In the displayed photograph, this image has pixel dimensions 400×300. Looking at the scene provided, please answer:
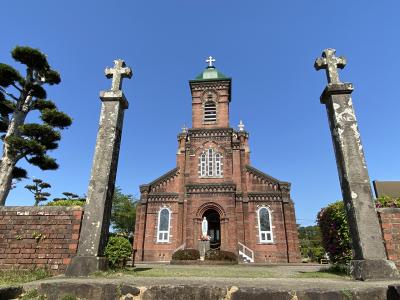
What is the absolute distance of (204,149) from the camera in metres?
27.0

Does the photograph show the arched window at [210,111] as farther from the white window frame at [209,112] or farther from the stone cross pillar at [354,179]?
the stone cross pillar at [354,179]

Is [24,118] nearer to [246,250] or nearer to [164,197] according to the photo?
[164,197]

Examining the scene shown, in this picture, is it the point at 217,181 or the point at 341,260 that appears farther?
the point at 217,181

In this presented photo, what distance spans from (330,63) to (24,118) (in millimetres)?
16711

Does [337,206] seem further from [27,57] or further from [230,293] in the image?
[27,57]

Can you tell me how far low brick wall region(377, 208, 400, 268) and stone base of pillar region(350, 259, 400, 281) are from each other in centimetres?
105

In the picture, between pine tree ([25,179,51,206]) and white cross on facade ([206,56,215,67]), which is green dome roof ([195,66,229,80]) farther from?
pine tree ([25,179,51,206])

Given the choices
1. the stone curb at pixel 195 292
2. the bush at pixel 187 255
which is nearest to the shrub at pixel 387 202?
the stone curb at pixel 195 292

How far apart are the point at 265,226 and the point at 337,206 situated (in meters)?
15.8

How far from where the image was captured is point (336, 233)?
360 inches

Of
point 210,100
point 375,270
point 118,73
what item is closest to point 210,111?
point 210,100

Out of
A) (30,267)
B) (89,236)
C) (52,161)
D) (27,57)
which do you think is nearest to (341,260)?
(89,236)

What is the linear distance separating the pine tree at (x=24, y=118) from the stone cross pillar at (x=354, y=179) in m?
13.6

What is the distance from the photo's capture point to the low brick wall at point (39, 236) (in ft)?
22.6
